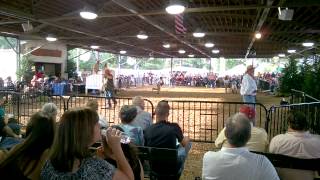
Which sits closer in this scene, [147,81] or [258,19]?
[258,19]

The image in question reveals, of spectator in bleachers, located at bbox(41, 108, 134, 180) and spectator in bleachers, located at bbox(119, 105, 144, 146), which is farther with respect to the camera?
spectator in bleachers, located at bbox(119, 105, 144, 146)

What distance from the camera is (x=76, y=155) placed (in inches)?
69.6

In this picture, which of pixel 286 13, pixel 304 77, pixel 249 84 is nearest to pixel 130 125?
pixel 249 84

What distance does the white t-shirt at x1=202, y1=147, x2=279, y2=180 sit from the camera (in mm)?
2154

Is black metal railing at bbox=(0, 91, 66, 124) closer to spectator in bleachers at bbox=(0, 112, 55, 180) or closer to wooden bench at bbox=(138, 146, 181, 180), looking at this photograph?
wooden bench at bbox=(138, 146, 181, 180)

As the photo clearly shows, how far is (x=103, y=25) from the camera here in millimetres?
14055

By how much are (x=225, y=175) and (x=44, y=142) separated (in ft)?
4.01

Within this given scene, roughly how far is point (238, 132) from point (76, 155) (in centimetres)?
112

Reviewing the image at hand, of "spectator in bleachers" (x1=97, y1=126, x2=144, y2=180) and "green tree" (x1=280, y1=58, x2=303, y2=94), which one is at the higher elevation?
"green tree" (x1=280, y1=58, x2=303, y2=94)

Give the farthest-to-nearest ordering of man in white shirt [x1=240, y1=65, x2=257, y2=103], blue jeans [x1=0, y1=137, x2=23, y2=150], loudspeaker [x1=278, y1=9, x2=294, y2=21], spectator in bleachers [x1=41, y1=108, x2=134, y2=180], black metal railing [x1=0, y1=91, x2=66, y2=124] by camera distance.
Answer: black metal railing [x1=0, y1=91, x2=66, y2=124]
man in white shirt [x1=240, y1=65, x2=257, y2=103]
loudspeaker [x1=278, y1=9, x2=294, y2=21]
blue jeans [x1=0, y1=137, x2=23, y2=150]
spectator in bleachers [x1=41, y1=108, x2=134, y2=180]

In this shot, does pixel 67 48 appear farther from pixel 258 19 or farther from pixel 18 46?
pixel 258 19

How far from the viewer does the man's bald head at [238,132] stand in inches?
89.7

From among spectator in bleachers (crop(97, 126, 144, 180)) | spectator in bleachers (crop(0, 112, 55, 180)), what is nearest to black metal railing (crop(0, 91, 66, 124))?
spectator in bleachers (crop(0, 112, 55, 180))

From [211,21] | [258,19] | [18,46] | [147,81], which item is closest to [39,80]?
[18,46]
